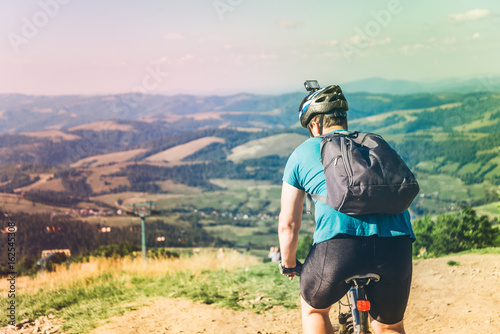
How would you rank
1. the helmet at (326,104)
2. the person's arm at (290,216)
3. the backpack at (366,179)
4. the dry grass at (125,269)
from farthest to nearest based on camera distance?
the dry grass at (125,269) < the helmet at (326,104) < the person's arm at (290,216) < the backpack at (366,179)

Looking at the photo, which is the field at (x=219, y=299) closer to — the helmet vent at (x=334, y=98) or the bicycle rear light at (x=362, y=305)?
the bicycle rear light at (x=362, y=305)

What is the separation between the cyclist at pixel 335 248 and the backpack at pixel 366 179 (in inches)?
3.5

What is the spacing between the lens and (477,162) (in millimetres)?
125500

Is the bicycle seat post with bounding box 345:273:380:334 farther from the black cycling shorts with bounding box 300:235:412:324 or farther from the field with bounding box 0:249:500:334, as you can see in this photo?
the field with bounding box 0:249:500:334

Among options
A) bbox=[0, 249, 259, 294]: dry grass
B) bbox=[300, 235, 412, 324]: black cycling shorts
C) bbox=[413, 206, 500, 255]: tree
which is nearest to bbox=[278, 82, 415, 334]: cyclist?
bbox=[300, 235, 412, 324]: black cycling shorts

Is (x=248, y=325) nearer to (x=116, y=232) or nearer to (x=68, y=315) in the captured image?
(x=68, y=315)

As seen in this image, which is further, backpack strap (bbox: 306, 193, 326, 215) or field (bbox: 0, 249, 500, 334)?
field (bbox: 0, 249, 500, 334)

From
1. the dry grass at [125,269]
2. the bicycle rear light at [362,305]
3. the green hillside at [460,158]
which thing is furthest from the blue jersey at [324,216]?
the green hillside at [460,158]

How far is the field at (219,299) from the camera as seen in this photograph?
6090mm

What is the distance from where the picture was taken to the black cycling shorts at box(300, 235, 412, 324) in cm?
277

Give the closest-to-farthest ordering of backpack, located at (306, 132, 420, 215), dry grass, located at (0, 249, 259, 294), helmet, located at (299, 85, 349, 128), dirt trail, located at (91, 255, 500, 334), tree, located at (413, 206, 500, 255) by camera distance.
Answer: backpack, located at (306, 132, 420, 215), helmet, located at (299, 85, 349, 128), dirt trail, located at (91, 255, 500, 334), dry grass, located at (0, 249, 259, 294), tree, located at (413, 206, 500, 255)

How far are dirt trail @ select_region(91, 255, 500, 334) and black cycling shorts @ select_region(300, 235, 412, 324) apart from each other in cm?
305

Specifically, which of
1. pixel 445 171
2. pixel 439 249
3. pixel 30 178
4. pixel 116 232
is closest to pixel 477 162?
pixel 445 171

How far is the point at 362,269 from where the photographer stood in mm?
2770
